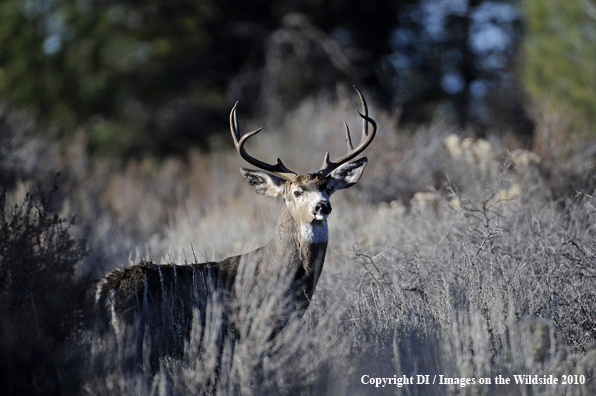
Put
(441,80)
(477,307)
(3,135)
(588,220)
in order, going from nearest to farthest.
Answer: (477,307), (588,220), (3,135), (441,80)

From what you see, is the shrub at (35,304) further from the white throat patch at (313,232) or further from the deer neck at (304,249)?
the white throat patch at (313,232)

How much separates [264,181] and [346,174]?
2.47 ft

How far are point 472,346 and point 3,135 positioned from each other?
33.1ft

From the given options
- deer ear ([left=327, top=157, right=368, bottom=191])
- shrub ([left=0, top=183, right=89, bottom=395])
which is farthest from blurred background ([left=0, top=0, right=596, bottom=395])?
deer ear ([left=327, top=157, right=368, bottom=191])

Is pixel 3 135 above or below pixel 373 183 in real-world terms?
above

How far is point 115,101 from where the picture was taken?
2133 cm

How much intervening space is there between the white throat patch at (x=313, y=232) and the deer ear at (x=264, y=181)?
663 mm

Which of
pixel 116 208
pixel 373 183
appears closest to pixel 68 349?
pixel 373 183

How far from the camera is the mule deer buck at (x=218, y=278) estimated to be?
4.47 m

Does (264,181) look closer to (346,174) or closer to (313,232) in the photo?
(346,174)

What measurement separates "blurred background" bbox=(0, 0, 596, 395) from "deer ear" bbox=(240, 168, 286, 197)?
40.2 inches

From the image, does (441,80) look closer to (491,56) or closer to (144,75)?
(491,56)

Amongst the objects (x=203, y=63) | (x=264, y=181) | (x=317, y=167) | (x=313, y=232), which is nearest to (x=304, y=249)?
(x=313, y=232)

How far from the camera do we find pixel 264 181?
18.2 ft
